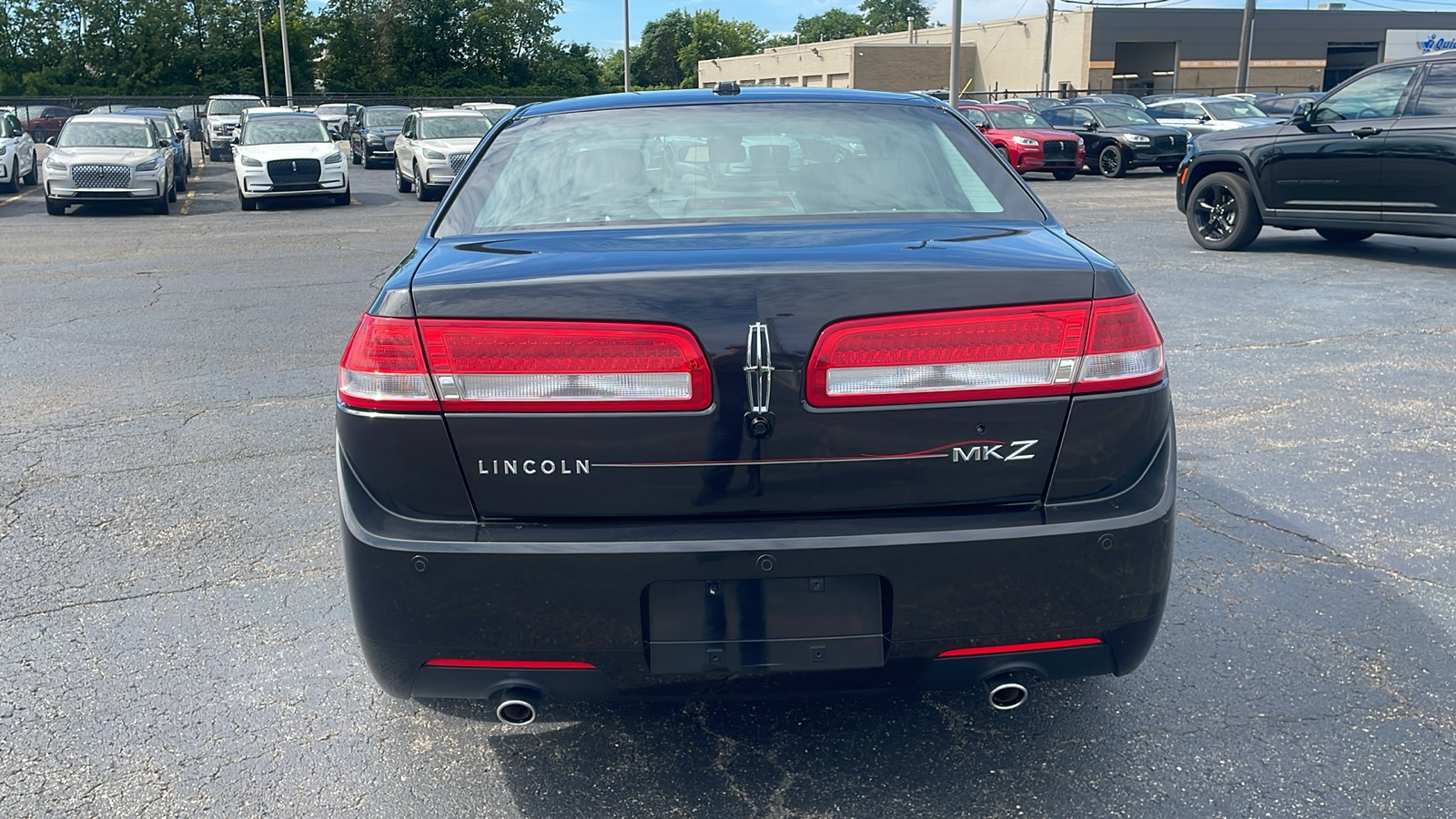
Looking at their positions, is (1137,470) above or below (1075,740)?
above

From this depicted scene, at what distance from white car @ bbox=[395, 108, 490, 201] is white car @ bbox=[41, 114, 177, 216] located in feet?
13.6

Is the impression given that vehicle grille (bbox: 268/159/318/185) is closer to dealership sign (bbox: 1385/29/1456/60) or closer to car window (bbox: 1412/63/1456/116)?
car window (bbox: 1412/63/1456/116)

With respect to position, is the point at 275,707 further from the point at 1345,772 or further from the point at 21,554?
the point at 1345,772

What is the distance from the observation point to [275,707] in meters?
3.36

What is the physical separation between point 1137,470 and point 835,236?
2.78 feet

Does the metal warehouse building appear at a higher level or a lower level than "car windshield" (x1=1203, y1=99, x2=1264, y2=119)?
higher

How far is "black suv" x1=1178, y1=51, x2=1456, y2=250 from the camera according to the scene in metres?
10.4

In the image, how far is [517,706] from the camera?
8.84ft

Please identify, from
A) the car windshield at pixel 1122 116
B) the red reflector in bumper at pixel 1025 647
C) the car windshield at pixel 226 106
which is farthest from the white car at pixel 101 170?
the red reflector in bumper at pixel 1025 647

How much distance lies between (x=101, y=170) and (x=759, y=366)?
65.5 ft

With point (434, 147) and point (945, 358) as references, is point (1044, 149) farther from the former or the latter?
point (945, 358)

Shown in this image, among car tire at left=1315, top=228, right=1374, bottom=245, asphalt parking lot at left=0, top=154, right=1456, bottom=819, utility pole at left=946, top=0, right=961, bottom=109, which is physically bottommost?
asphalt parking lot at left=0, top=154, right=1456, bottom=819

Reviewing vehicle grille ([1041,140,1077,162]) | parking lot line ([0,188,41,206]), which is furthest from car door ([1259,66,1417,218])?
parking lot line ([0,188,41,206])

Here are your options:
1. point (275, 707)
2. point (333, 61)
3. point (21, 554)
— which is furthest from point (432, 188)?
point (333, 61)
